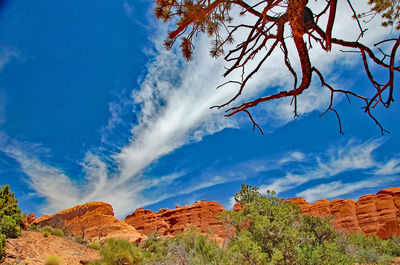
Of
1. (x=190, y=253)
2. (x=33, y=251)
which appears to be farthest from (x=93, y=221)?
(x=190, y=253)

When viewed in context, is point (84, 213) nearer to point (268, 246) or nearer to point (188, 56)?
point (268, 246)

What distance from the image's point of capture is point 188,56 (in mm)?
3320

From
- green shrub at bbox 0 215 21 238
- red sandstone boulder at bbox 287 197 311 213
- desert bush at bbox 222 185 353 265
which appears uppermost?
red sandstone boulder at bbox 287 197 311 213

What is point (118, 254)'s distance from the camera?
11.9m

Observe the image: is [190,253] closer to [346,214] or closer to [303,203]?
[346,214]

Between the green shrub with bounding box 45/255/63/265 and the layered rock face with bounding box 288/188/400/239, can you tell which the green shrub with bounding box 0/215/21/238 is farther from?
the layered rock face with bounding box 288/188/400/239

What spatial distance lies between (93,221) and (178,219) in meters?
17.1

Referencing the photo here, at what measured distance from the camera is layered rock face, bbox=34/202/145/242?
106ft

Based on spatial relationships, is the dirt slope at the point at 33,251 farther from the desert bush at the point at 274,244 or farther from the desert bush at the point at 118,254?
the desert bush at the point at 274,244

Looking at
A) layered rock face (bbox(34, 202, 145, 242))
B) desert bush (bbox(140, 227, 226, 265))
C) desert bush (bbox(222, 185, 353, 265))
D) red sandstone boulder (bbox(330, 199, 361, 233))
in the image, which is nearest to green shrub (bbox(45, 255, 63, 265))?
desert bush (bbox(140, 227, 226, 265))

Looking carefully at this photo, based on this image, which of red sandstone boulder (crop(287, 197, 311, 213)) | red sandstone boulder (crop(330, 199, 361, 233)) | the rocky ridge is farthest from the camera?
red sandstone boulder (crop(287, 197, 311, 213))

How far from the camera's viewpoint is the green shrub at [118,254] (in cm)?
1180

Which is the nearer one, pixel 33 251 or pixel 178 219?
pixel 33 251

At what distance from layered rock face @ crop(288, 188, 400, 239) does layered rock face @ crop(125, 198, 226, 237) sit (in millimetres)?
17690
